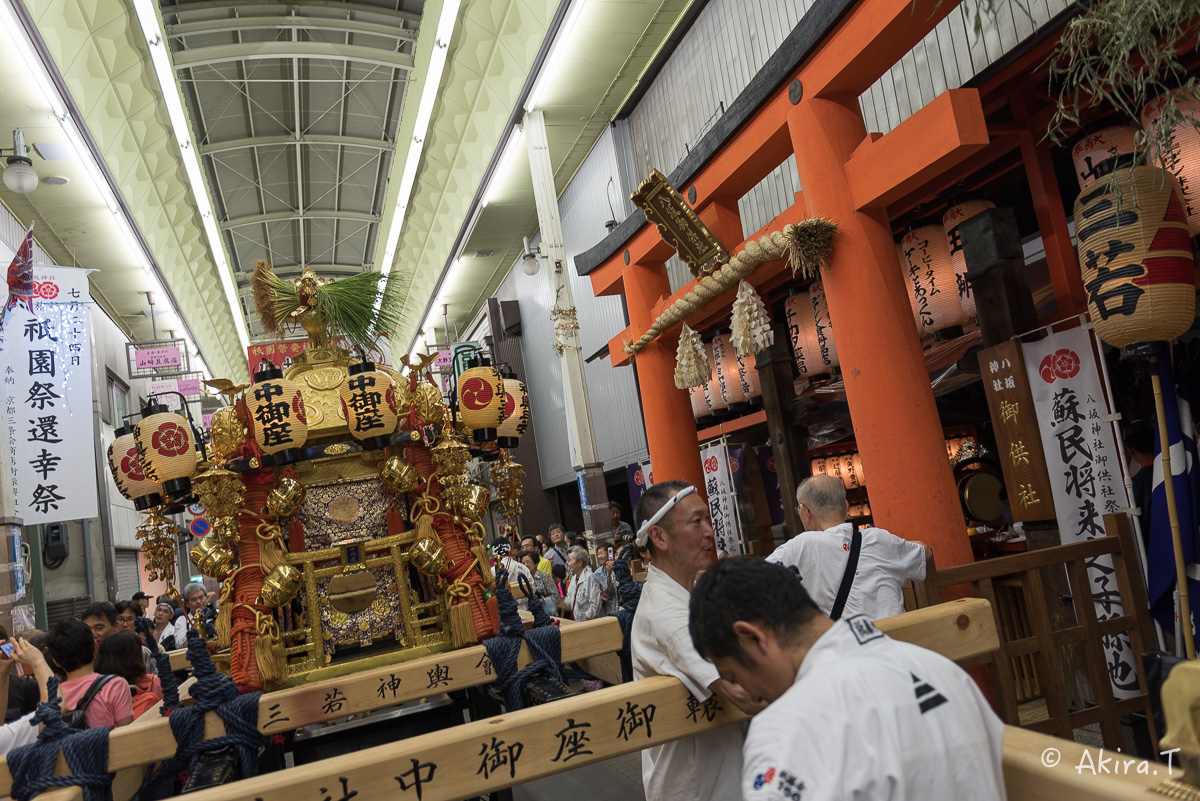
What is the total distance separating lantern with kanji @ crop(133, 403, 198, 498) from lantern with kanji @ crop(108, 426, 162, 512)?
26 cm

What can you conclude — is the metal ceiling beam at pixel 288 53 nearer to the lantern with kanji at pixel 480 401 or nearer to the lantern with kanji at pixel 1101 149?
the lantern with kanji at pixel 480 401

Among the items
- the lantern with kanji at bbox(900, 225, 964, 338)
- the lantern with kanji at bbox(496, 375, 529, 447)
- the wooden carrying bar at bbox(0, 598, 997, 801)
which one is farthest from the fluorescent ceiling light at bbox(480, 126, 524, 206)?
the wooden carrying bar at bbox(0, 598, 997, 801)

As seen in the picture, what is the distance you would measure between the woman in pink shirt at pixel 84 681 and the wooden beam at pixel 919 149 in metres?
5.20

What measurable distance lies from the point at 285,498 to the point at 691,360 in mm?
4493

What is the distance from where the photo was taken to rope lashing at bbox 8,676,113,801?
2.35 metres

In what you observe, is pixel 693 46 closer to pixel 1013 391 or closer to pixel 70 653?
pixel 1013 391

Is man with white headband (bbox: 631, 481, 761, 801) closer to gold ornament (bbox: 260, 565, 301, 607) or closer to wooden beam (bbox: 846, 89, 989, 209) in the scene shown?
gold ornament (bbox: 260, 565, 301, 607)

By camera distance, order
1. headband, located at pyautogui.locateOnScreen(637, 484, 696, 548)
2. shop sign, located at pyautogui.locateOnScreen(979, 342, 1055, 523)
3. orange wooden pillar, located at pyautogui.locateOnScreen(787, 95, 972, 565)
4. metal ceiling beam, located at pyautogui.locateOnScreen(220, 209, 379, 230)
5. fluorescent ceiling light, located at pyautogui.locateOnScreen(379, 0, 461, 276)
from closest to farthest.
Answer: headband, located at pyautogui.locateOnScreen(637, 484, 696, 548) < orange wooden pillar, located at pyautogui.locateOnScreen(787, 95, 972, 565) < shop sign, located at pyautogui.locateOnScreen(979, 342, 1055, 523) < fluorescent ceiling light, located at pyautogui.locateOnScreen(379, 0, 461, 276) < metal ceiling beam, located at pyautogui.locateOnScreen(220, 209, 379, 230)

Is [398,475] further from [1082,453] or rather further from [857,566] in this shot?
[1082,453]

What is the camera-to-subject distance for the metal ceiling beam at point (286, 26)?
13.6 meters

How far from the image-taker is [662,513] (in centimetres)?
256

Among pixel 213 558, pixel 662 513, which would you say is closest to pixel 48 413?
pixel 213 558

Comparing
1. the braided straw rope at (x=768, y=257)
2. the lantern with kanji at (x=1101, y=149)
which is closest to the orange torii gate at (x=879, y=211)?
the braided straw rope at (x=768, y=257)

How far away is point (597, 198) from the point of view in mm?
14773
